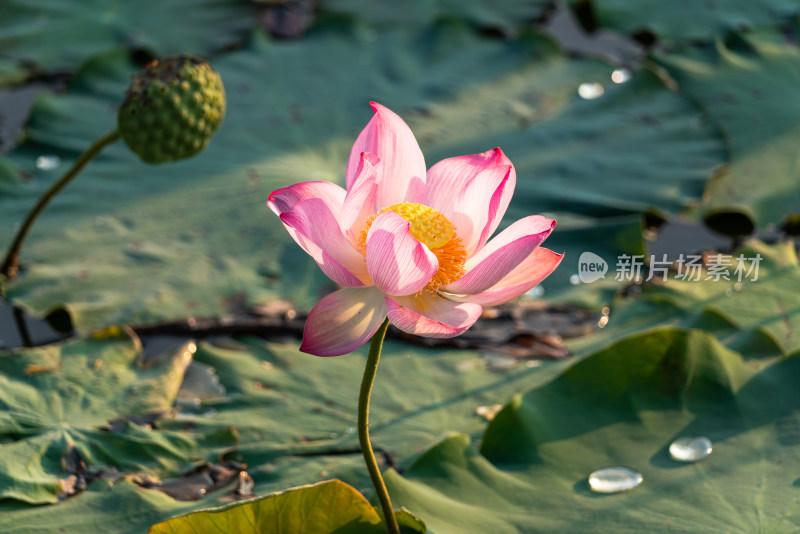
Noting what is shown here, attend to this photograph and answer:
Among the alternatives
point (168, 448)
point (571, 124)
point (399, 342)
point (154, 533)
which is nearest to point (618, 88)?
point (571, 124)

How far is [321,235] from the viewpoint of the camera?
3.63 feet

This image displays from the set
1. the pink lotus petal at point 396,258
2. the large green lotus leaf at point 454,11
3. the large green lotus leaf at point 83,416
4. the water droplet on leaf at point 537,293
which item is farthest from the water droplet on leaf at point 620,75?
the pink lotus petal at point 396,258

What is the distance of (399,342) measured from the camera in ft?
6.88

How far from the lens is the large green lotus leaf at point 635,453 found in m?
1.42

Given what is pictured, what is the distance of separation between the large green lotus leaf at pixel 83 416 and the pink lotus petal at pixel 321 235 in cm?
78

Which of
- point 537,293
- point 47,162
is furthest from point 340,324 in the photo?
point 47,162

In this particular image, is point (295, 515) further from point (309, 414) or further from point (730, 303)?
point (730, 303)

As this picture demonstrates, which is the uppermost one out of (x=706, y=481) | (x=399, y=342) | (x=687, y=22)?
(x=687, y=22)

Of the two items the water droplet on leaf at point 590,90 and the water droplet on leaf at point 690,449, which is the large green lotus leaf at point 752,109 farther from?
the water droplet on leaf at point 690,449

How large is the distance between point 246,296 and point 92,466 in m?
0.69

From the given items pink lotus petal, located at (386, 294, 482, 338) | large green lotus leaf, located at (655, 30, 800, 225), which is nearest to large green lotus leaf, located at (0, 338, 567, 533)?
pink lotus petal, located at (386, 294, 482, 338)

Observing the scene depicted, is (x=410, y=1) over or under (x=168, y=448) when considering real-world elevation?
over

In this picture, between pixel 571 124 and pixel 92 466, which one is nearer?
pixel 92 466

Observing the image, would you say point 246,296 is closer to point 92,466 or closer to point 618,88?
point 92,466
